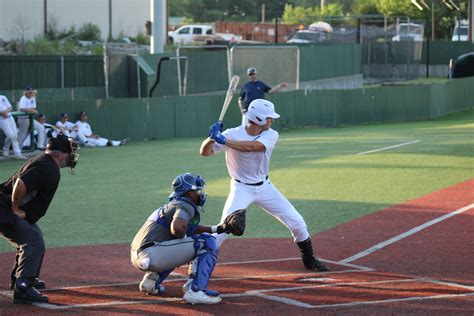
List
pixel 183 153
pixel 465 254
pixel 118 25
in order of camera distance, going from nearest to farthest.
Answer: pixel 465 254
pixel 183 153
pixel 118 25

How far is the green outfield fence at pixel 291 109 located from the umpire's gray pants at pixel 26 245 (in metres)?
18.2

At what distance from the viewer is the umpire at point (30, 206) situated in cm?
906

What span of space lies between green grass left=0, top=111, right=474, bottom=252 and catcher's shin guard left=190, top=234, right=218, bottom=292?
4041mm

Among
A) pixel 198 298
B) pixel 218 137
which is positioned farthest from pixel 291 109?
pixel 198 298

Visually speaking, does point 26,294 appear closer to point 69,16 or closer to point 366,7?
point 69,16

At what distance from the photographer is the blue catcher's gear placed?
9.07 metres

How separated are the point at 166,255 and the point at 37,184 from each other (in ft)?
4.77

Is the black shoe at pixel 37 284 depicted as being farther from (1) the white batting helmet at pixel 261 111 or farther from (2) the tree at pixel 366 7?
(2) the tree at pixel 366 7

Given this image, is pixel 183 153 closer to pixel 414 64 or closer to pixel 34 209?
pixel 34 209

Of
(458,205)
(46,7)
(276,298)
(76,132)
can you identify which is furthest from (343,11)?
(276,298)

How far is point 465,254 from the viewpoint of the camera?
38.5 ft

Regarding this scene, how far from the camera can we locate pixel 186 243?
9.09 m

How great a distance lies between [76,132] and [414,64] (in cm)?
3538

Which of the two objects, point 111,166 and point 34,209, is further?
point 111,166
